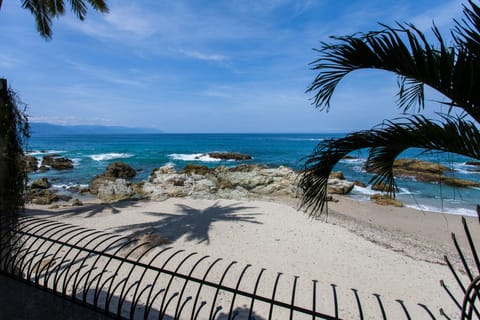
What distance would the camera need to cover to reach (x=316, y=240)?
7938mm

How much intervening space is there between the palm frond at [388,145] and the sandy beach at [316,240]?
3.47m

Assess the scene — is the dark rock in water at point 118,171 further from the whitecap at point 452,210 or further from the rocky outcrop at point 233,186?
the whitecap at point 452,210

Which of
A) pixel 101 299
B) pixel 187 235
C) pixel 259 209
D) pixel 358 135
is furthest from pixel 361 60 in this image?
pixel 259 209

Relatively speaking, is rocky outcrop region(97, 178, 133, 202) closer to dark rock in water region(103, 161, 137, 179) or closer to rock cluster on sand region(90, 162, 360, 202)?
rock cluster on sand region(90, 162, 360, 202)

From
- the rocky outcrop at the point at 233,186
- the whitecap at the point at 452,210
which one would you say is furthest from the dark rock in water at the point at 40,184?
the whitecap at the point at 452,210

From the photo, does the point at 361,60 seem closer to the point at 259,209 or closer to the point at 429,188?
the point at 259,209

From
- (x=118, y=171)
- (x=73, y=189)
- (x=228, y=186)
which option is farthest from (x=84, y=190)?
(x=228, y=186)

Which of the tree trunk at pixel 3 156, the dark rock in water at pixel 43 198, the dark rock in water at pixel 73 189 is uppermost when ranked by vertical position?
the tree trunk at pixel 3 156

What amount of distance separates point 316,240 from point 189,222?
489cm

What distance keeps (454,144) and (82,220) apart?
465 inches

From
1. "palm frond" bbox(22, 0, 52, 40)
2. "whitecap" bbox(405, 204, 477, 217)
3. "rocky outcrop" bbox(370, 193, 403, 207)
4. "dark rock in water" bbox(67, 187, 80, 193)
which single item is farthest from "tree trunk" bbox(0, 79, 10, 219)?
"whitecap" bbox(405, 204, 477, 217)

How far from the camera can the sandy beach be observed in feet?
18.4

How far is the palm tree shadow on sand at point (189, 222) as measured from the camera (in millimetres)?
8273

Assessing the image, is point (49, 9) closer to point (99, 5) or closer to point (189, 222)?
point (99, 5)
